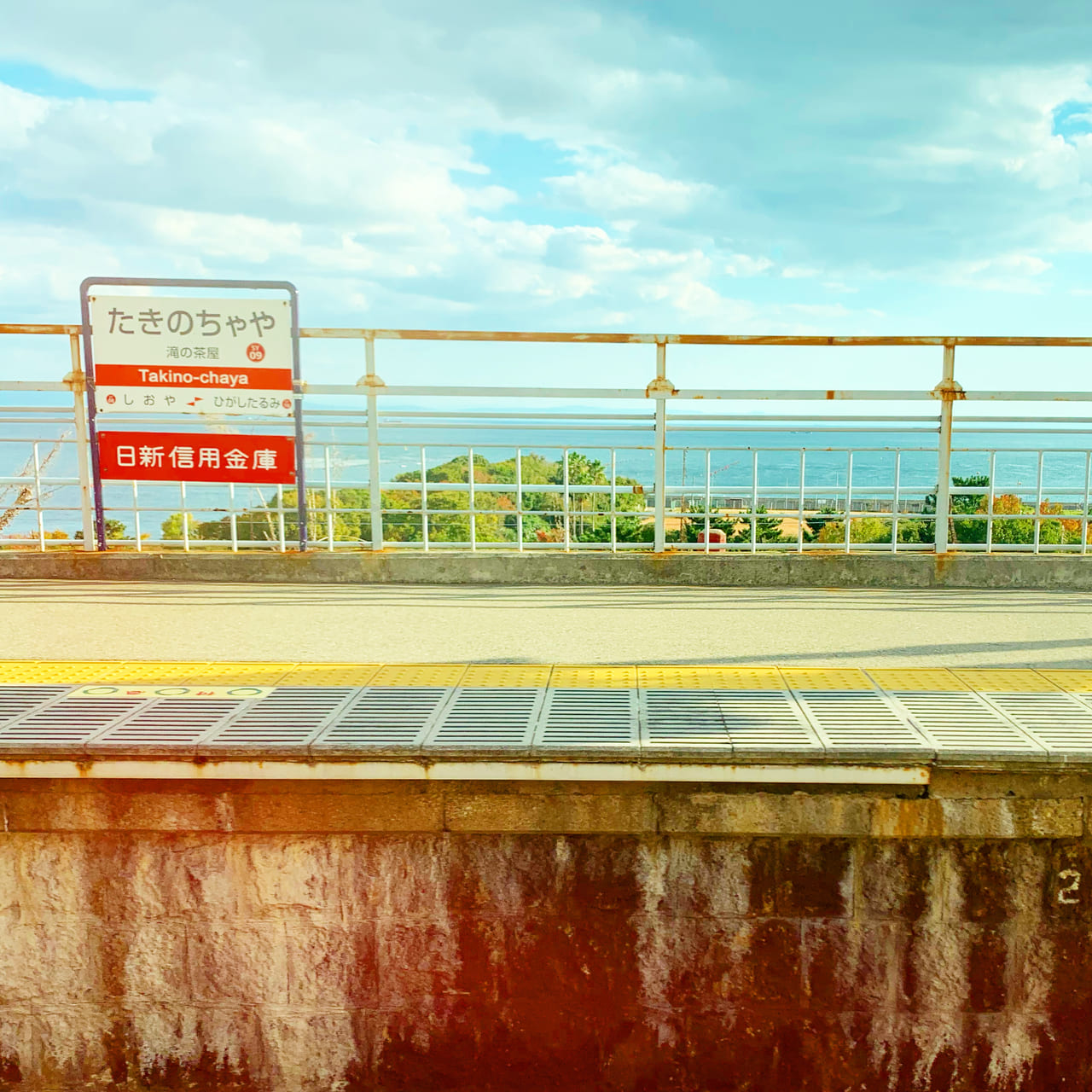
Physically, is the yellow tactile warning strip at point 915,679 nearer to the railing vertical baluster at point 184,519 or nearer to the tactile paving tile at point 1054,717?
the tactile paving tile at point 1054,717

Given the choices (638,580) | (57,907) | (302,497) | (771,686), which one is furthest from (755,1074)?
(302,497)

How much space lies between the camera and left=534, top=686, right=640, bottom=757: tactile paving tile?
10.6ft

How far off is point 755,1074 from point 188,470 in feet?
19.0

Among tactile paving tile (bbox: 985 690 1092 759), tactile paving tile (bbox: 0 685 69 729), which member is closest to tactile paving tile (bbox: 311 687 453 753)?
tactile paving tile (bbox: 0 685 69 729)

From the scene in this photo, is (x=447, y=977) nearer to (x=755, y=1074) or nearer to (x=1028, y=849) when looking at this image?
(x=755, y=1074)

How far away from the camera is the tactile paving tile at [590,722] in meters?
3.22

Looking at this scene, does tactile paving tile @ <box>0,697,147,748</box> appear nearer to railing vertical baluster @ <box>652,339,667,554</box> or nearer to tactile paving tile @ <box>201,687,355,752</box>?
tactile paving tile @ <box>201,687,355,752</box>

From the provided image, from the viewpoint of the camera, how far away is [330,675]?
4262mm

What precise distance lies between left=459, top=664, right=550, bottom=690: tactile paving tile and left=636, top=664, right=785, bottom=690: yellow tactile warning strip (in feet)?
1.58

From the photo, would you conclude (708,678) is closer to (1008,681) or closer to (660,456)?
(1008,681)

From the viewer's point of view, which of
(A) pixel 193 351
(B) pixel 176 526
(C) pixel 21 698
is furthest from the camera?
(B) pixel 176 526

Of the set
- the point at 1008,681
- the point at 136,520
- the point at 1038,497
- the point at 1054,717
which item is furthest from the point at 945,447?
the point at 136,520

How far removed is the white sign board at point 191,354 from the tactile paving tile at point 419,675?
3266 millimetres

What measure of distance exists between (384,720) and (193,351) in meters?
4.50
